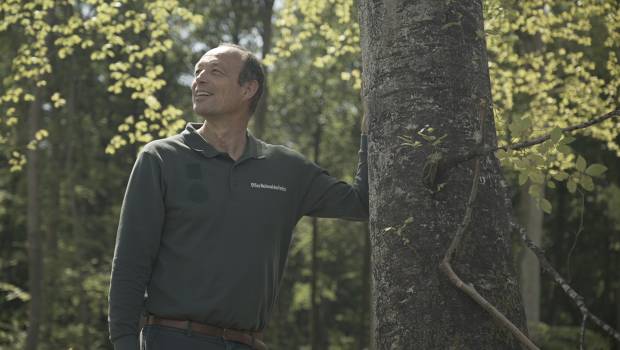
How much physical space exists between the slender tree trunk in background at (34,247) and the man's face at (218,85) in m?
12.2

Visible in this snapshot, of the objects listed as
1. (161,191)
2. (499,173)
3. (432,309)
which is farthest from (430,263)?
(161,191)

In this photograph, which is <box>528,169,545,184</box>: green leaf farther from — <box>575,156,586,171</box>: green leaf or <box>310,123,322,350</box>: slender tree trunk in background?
<box>310,123,322,350</box>: slender tree trunk in background

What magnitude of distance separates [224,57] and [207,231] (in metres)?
0.92

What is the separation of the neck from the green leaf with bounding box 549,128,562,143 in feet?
5.27

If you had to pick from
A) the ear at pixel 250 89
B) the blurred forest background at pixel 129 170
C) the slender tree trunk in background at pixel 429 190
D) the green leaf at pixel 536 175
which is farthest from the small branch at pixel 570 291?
the blurred forest background at pixel 129 170

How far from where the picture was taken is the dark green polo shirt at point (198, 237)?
10.7ft

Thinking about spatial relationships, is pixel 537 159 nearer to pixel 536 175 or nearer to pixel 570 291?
pixel 536 175

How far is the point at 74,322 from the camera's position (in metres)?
22.9

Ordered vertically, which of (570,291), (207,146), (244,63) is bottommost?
(570,291)

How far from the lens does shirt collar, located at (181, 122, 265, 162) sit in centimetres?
354

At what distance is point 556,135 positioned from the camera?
2.43 meters

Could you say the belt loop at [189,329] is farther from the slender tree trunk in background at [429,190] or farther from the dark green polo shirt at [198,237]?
the slender tree trunk in background at [429,190]

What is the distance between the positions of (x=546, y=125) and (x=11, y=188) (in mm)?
17797

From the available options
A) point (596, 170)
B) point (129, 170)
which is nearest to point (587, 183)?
point (596, 170)
